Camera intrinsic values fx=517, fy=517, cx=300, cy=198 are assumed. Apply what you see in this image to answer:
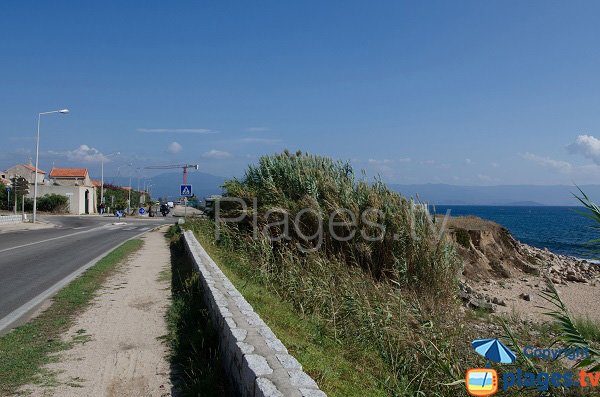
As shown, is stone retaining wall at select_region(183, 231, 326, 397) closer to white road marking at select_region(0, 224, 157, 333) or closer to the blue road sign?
white road marking at select_region(0, 224, 157, 333)

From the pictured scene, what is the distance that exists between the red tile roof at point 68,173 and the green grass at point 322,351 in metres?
80.5

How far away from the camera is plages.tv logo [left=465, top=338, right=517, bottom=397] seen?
4.68 meters

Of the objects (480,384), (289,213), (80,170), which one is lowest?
(480,384)

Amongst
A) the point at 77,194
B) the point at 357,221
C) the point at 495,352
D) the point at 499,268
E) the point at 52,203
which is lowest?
the point at 499,268

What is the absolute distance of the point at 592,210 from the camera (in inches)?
119

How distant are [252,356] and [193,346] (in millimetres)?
1592

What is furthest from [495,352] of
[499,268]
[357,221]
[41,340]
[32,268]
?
[499,268]

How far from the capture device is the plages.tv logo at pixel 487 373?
468cm

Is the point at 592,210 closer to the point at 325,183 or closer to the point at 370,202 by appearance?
the point at 370,202

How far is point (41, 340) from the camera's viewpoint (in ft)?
20.8

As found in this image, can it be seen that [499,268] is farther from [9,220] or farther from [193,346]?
[9,220]

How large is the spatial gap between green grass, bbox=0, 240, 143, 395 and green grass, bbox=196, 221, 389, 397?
2406 mm

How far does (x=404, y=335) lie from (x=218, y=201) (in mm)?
10761

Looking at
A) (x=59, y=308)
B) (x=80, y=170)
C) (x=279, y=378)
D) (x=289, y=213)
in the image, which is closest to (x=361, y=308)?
(x=279, y=378)
